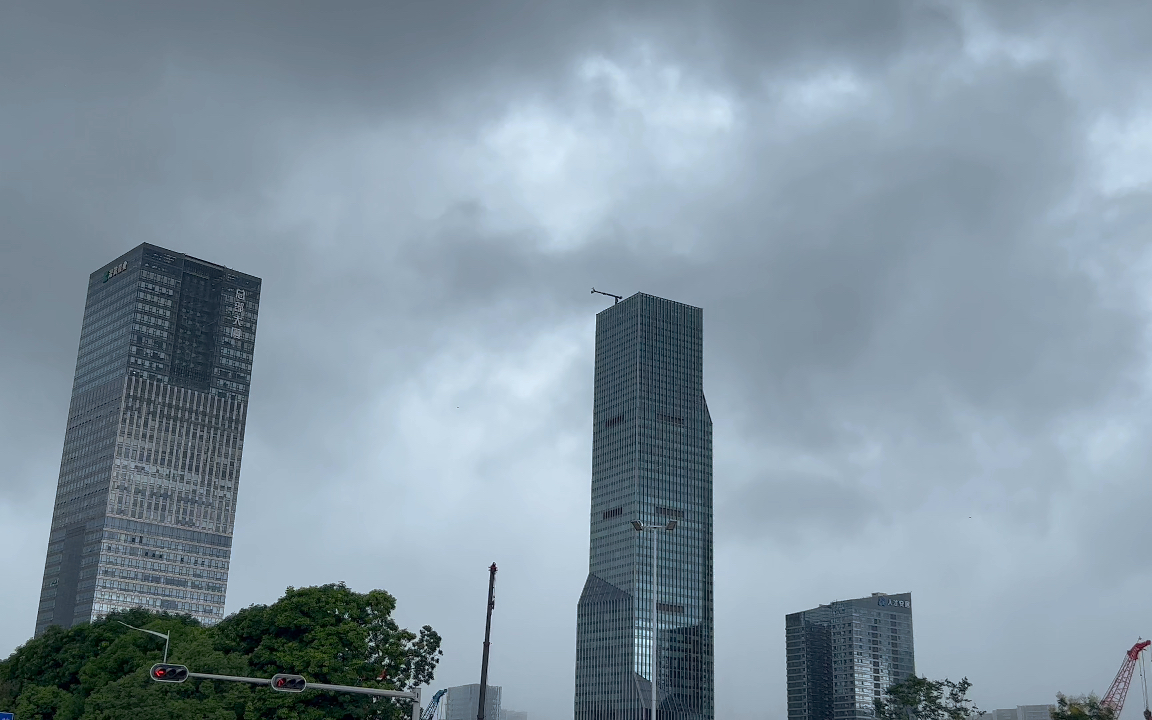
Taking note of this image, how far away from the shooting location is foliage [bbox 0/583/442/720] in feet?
267

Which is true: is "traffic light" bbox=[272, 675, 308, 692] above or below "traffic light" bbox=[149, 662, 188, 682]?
below

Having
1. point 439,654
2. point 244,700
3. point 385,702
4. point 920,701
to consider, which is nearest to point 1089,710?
point 920,701

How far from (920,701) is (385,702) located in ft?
360

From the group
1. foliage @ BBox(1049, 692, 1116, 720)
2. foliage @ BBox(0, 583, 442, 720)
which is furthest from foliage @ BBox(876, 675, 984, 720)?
foliage @ BBox(0, 583, 442, 720)

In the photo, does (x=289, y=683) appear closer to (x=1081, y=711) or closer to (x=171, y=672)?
(x=171, y=672)

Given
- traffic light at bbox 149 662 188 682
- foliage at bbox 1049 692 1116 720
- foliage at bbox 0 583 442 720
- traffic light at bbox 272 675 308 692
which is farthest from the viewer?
foliage at bbox 1049 692 1116 720

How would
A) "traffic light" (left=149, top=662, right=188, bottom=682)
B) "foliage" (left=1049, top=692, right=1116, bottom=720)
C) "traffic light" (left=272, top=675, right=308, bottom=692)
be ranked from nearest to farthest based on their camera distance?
"traffic light" (left=272, top=675, right=308, bottom=692)
"traffic light" (left=149, top=662, right=188, bottom=682)
"foliage" (left=1049, top=692, right=1116, bottom=720)

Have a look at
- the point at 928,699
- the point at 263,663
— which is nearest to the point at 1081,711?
the point at 928,699

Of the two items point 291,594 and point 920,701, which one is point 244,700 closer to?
point 291,594

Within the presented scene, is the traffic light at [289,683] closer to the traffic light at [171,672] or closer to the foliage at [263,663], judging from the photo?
the traffic light at [171,672]

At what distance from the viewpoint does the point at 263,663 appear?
85562 mm

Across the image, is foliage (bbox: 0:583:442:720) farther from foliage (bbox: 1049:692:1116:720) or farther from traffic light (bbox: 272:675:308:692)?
foliage (bbox: 1049:692:1116:720)

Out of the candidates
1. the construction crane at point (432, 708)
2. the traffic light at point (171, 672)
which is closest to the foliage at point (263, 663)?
the traffic light at point (171, 672)

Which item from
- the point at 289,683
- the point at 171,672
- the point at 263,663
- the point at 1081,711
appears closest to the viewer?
the point at 289,683
